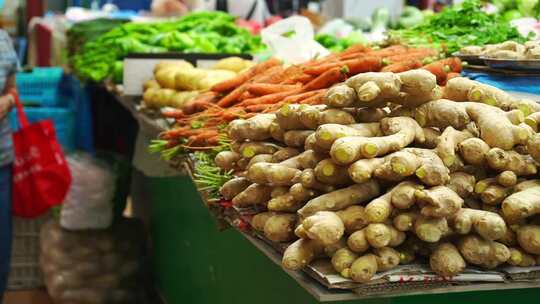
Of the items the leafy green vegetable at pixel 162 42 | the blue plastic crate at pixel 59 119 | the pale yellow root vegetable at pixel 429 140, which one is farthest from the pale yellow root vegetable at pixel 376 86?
the blue plastic crate at pixel 59 119

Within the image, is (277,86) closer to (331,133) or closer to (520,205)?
(331,133)

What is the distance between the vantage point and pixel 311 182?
5.79ft

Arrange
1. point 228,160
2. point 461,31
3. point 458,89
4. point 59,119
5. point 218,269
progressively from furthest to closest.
Result: point 59,119
point 461,31
point 218,269
point 228,160
point 458,89

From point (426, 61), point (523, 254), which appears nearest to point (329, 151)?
point (523, 254)

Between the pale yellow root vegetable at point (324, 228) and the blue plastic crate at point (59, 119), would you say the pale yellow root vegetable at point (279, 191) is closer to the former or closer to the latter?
the pale yellow root vegetable at point (324, 228)

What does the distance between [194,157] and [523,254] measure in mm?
1327

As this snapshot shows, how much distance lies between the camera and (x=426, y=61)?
2.93 meters

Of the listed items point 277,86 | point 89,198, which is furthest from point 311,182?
point 89,198

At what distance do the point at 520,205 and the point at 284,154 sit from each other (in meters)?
0.60

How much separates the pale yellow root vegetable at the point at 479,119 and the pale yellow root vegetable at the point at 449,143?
4 cm

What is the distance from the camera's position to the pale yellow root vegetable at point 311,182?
1.77 m

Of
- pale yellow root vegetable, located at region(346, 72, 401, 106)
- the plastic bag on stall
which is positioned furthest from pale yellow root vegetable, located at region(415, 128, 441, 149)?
the plastic bag on stall

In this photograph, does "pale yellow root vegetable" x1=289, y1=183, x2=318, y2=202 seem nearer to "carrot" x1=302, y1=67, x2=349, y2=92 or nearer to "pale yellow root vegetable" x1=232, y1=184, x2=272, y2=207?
"pale yellow root vegetable" x1=232, y1=184, x2=272, y2=207

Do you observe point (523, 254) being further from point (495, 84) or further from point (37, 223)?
point (37, 223)
